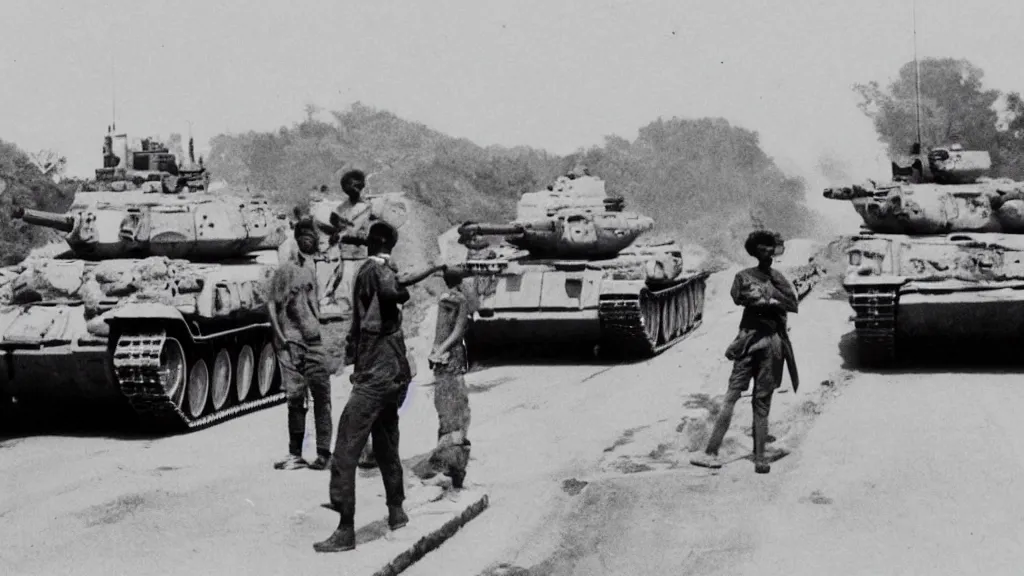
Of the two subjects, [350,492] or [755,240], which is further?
[755,240]

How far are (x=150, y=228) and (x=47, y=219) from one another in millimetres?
1172

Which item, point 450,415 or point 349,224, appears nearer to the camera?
point 450,415

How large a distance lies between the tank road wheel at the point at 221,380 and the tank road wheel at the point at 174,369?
2.66 ft

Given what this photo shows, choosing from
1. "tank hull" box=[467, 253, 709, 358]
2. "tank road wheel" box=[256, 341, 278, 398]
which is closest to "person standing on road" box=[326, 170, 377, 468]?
"tank road wheel" box=[256, 341, 278, 398]

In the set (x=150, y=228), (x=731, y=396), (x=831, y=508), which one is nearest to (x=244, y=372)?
(x=150, y=228)

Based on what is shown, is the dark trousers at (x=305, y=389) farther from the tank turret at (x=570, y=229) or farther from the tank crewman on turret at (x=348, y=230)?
the tank turret at (x=570, y=229)

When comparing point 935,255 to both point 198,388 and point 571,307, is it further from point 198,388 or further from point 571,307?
point 198,388

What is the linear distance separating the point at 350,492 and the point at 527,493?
222cm

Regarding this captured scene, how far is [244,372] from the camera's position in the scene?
15242 mm

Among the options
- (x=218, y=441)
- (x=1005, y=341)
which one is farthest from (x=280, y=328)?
(x=1005, y=341)

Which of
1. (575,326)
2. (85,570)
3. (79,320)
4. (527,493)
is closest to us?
(85,570)

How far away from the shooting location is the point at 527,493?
9.72 metres

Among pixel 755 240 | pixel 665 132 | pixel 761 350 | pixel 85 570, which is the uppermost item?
pixel 665 132

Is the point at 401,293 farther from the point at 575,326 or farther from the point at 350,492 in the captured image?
the point at 575,326
